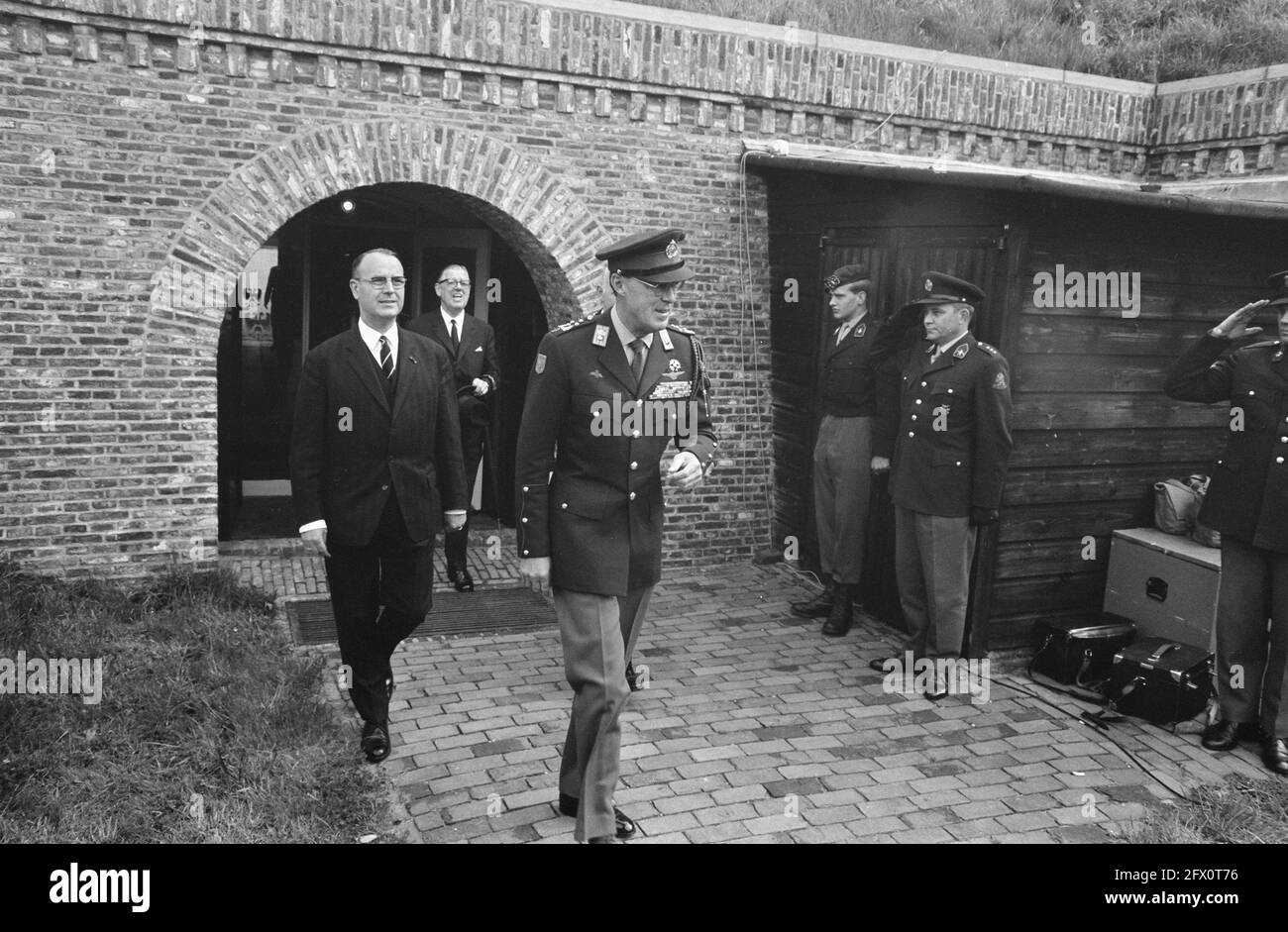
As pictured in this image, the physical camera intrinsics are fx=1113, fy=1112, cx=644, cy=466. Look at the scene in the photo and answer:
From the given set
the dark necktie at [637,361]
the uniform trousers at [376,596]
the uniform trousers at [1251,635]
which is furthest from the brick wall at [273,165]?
the uniform trousers at [1251,635]

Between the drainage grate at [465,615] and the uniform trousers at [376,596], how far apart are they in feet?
5.40

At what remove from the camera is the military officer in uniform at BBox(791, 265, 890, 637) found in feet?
24.2

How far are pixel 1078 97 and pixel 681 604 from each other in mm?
6049

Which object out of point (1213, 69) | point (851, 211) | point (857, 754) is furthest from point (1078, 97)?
point (857, 754)

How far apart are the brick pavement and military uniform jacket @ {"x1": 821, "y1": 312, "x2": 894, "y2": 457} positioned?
57.0 inches

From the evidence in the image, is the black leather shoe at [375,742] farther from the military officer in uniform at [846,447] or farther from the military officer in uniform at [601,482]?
the military officer in uniform at [846,447]

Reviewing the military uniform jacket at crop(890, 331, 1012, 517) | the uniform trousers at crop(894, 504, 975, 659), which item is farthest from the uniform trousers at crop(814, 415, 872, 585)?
the military uniform jacket at crop(890, 331, 1012, 517)

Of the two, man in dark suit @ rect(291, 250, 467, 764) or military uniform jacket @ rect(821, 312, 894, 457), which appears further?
military uniform jacket @ rect(821, 312, 894, 457)

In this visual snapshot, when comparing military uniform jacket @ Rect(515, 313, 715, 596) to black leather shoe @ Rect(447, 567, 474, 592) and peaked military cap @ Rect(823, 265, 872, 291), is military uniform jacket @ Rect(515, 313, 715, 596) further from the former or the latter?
black leather shoe @ Rect(447, 567, 474, 592)

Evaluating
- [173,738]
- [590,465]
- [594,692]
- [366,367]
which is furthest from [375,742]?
[590,465]

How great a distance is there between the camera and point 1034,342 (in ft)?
21.8

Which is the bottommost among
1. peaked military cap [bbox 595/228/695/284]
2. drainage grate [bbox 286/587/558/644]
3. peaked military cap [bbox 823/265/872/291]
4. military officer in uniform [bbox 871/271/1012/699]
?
drainage grate [bbox 286/587/558/644]

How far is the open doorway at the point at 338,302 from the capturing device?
10016mm

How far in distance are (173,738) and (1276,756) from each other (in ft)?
17.5
